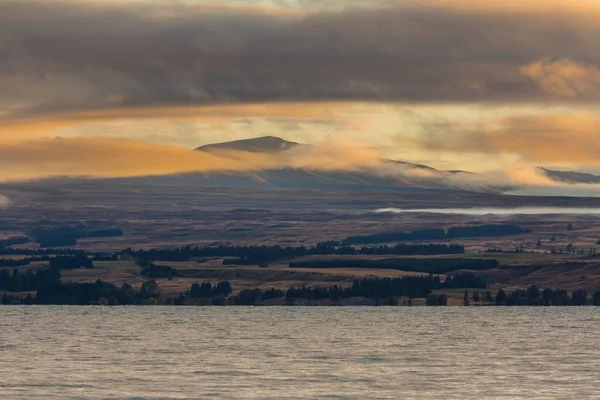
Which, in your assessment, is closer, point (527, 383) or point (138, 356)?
point (527, 383)

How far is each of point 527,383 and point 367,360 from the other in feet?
93.9

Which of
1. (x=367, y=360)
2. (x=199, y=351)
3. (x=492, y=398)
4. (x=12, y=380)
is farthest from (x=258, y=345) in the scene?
(x=492, y=398)

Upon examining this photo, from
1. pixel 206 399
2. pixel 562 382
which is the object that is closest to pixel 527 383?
pixel 562 382

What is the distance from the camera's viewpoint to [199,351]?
610ft

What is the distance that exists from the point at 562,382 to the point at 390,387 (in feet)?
62.0

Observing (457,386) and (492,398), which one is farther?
(457,386)

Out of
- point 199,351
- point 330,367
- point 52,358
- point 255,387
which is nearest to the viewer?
point 255,387

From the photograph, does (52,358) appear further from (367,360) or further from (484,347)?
(484,347)

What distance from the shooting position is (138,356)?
178000 mm

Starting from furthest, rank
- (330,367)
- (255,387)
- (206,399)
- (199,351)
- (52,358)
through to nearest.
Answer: (199,351)
(52,358)
(330,367)
(255,387)
(206,399)

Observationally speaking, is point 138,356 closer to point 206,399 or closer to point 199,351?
point 199,351

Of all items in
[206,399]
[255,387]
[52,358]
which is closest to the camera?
[206,399]

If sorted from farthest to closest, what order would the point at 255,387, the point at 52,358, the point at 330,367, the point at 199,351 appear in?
the point at 199,351, the point at 52,358, the point at 330,367, the point at 255,387

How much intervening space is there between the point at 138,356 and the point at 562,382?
5540cm
